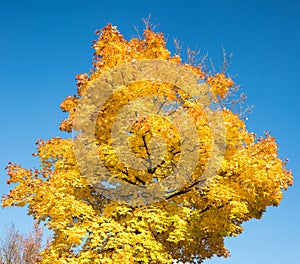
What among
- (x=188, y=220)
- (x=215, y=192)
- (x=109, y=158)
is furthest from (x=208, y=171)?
(x=109, y=158)

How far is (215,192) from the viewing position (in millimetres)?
17438

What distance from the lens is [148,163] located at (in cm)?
1828

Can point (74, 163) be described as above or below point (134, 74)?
below

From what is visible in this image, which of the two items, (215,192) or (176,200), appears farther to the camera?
(176,200)

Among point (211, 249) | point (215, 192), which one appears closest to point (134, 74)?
point (215, 192)

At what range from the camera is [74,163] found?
62.4 feet

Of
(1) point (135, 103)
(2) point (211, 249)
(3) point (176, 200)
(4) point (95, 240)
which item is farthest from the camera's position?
(2) point (211, 249)

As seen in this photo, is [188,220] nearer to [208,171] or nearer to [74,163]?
[208,171]

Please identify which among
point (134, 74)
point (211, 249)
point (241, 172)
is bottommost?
point (211, 249)

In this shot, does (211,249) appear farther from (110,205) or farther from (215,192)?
(110,205)

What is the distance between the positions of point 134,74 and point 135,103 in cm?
150

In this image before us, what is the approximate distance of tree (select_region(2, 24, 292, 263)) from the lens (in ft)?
55.7

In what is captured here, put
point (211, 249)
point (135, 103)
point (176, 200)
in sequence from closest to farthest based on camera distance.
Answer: point (135, 103) → point (176, 200) → point (211, 249)

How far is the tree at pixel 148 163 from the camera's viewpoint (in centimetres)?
1698
